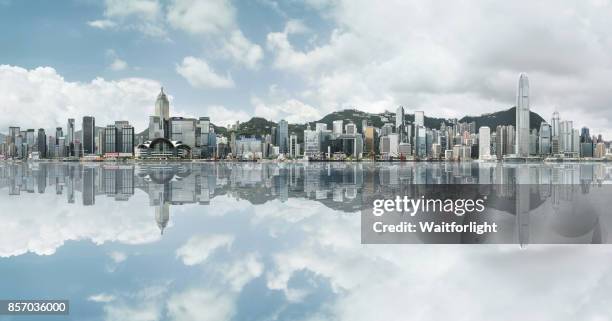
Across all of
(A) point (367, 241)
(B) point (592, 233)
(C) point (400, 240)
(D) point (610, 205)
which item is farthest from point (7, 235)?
(D) point (610, 205)

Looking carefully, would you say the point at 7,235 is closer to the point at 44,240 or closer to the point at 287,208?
the point at 44,240

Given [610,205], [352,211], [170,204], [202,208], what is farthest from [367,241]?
[610,205]

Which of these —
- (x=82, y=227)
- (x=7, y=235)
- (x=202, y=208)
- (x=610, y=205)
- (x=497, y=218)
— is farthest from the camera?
(x=610, y=205)

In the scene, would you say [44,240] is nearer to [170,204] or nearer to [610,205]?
[170,204]

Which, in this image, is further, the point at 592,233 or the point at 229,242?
the point at 592,233

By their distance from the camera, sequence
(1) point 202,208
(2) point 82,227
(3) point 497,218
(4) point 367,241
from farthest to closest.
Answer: (1) point 202,208
(3) point 497,218
(2) point 82,227
(4) point 367,241

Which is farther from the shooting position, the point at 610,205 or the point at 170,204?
the point at 610,205
